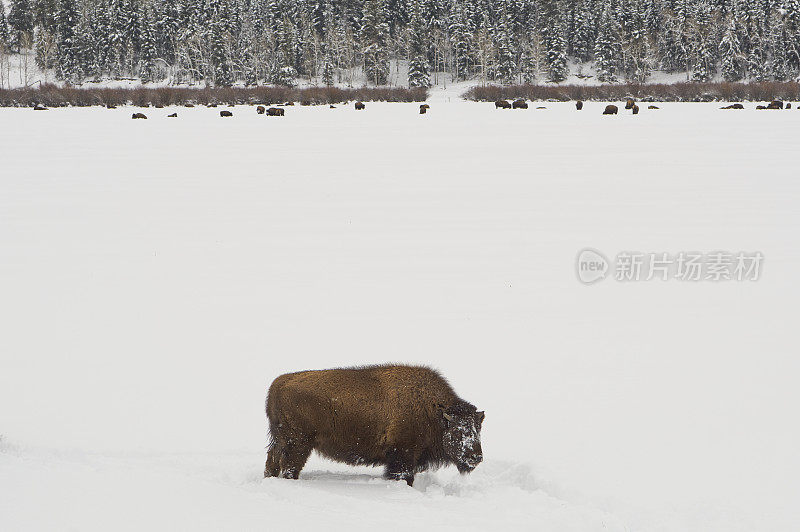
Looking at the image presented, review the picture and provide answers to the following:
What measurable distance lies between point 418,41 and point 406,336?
93.9 meters

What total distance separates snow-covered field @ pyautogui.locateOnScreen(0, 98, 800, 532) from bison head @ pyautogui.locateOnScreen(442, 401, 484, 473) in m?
0.18

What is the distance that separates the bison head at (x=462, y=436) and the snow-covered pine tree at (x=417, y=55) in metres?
90.9

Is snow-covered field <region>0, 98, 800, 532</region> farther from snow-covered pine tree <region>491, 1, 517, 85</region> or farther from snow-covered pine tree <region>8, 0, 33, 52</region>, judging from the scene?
snow-covered pine tree <region>8, 0, 33, 52</region>

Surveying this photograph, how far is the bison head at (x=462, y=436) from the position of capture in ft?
17.6

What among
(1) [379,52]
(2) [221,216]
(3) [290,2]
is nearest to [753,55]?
(1) [379,52]

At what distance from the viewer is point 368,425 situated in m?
5.31

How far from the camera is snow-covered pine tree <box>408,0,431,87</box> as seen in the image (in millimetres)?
93294

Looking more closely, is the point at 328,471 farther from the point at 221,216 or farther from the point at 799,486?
the point at 221,216

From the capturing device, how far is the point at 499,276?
13328 mm

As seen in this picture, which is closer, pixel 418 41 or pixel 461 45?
pixel 418 41

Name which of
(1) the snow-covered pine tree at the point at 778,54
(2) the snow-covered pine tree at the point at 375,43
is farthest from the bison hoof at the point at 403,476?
(1) the snow-covered pine tree at the point at 778,54

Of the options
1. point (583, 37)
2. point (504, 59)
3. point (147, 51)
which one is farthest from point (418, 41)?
point (147, 51)

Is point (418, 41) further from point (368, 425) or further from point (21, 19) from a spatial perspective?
point (368, 425)

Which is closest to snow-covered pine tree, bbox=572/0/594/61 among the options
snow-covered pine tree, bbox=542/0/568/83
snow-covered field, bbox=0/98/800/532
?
snow-covered pine tree, bbox=542/0/568/83
